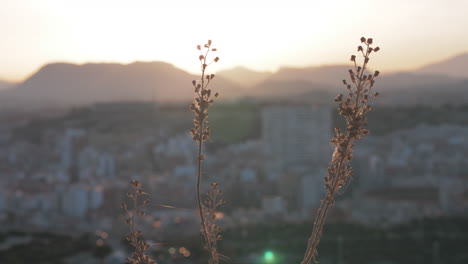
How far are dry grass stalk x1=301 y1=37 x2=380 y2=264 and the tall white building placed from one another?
20.3m

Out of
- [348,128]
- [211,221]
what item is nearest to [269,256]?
[211,221]

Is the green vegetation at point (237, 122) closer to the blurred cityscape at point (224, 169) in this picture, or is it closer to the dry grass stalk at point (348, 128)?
the blurred cityscape at point (224, 169)

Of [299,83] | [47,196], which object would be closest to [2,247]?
[47,196]

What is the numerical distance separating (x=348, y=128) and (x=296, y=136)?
68.9 ft

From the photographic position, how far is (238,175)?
20.0 m

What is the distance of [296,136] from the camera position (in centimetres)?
2181

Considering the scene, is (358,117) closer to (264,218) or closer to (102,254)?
(102,254)

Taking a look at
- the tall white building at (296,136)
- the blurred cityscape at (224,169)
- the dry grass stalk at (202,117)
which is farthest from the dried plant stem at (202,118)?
the tall white building at (296,136)

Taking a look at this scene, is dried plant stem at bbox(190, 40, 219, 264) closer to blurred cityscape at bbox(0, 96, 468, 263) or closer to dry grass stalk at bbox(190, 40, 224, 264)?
dry grass stalk at bbox(190, 40, 224, 264)

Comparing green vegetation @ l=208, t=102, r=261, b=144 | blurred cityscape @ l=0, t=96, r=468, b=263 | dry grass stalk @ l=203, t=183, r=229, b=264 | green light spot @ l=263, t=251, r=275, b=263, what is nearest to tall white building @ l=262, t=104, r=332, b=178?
blurred cityscape @ l=0, t=96, r=468, b=263

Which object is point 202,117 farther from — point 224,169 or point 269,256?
point 224,169

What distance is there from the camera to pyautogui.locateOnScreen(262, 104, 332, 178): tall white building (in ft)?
70.7

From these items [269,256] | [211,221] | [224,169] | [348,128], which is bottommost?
[224,169]

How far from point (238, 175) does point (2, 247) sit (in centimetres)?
1303
